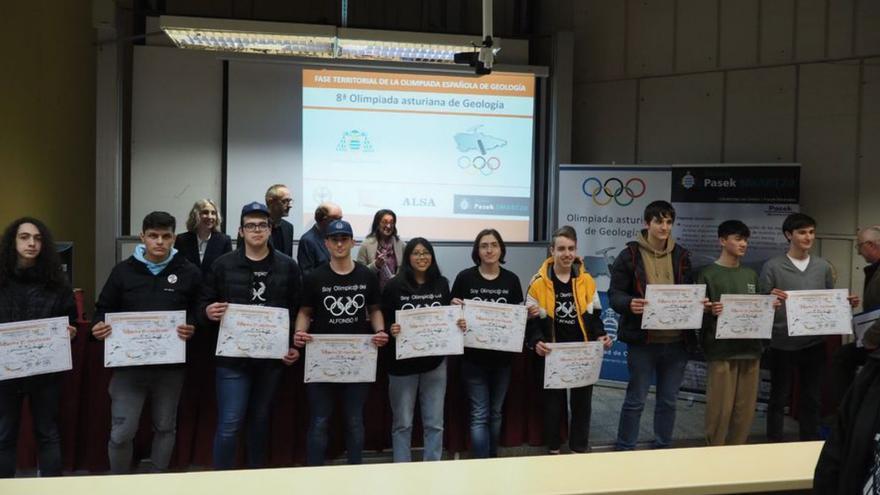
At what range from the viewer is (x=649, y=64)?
658 centimetres

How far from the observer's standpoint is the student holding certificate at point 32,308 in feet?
10.6

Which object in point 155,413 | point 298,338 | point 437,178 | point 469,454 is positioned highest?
point 437,178

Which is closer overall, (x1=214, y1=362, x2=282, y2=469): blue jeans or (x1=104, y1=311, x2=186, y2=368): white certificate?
(x1=104, y1=311, x2=186, y2=368): white certificate

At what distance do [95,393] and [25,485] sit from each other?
197 centimetres

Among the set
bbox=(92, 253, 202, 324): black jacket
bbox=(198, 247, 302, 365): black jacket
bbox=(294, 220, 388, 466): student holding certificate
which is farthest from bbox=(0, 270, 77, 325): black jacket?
bbox=(294, 220, 388, 466): student holding certificate

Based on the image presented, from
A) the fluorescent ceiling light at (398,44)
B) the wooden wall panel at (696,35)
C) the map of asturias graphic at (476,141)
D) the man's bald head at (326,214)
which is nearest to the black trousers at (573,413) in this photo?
the man's bald head at (326,214)

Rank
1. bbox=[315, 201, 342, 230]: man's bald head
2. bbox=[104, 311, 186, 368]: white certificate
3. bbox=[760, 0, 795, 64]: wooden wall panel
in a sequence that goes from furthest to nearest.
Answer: bbox=[760, 0, 795, 64]: wooden wall panel, bbox=[315, 201, 342, 230]: man's bald head, bbox=[104, 311, 186, 368]: white certificate

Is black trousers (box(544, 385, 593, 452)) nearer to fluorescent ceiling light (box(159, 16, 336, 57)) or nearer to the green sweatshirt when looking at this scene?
the green sweatshirt

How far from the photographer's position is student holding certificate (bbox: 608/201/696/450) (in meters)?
4.11

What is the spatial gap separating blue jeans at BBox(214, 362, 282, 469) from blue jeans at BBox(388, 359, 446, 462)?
2.10 ft

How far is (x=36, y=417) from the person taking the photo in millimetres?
3314

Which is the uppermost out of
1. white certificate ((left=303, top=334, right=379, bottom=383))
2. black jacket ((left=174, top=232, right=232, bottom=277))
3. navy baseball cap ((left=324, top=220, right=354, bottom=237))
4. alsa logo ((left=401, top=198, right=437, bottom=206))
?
alsa logo ((left=401, top=198, right=437, bottom=206))

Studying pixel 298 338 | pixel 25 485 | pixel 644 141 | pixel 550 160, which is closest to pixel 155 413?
pixel 298 338

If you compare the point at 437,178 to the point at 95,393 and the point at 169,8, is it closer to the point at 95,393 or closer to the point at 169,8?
the point at 169,8
